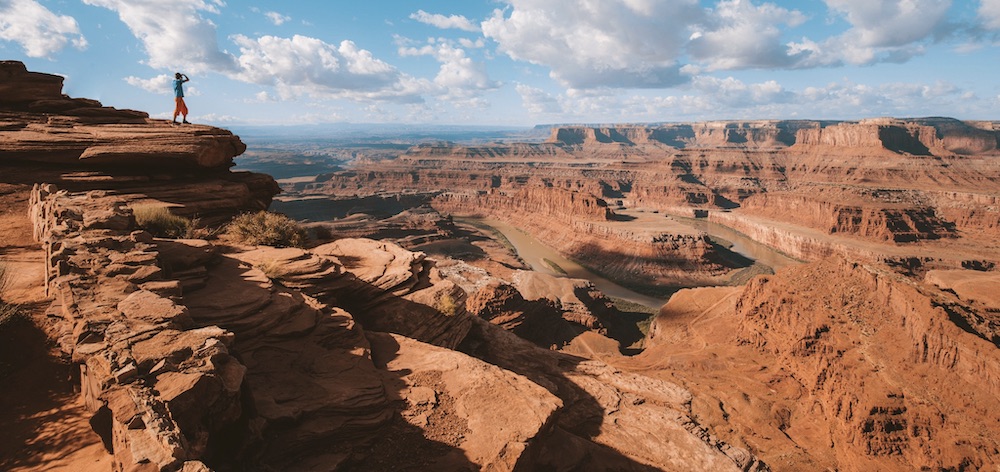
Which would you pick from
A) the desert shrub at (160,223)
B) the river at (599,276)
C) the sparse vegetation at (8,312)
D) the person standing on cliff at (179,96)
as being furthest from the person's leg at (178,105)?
the river at (599,276)

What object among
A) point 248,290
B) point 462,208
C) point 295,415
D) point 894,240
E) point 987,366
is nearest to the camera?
point 295,415

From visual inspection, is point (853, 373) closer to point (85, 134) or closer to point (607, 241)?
point (85, 134)

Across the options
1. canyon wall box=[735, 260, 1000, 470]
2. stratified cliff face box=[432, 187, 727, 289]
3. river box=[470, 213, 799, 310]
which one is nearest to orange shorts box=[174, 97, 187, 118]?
canyon wall box=[735, 260, 1000, 470]

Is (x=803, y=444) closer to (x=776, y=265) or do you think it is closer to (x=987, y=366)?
(x=987, y=366)

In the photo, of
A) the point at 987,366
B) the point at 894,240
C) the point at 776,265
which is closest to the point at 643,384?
the point at 987,366

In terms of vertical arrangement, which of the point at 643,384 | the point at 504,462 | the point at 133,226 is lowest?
the point at 643,384

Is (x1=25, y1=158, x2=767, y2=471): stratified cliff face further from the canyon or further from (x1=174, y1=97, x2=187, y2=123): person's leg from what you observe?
(x1=174, y1=97, x2=187, y2=123): person's leg

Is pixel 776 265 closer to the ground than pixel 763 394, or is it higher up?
closer to the ground
